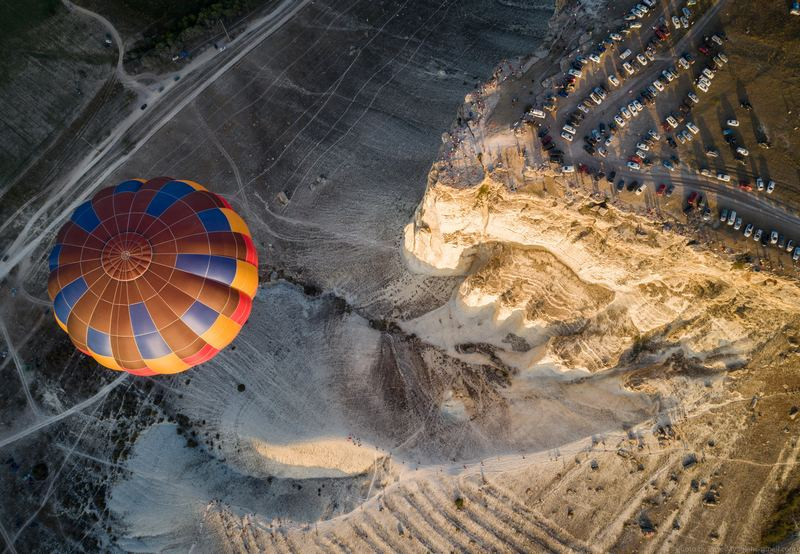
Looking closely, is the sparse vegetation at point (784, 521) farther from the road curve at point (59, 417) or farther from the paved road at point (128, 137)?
the paved road at point (128, 137)

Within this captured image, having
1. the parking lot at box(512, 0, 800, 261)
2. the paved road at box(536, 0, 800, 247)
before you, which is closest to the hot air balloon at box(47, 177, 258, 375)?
the parking lot at box(512, 0, 800, 261)

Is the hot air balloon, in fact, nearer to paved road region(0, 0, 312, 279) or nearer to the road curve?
the road curve

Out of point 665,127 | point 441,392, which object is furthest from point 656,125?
point 441,392

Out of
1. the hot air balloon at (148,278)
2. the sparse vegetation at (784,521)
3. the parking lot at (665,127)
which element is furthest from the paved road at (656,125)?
the hot air balloon at (148,278)

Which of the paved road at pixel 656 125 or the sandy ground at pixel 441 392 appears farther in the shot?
the sandy ground at pixel 441 392

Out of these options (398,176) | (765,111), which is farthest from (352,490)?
(765,111)

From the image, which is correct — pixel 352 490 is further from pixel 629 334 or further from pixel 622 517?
pixel 629 334

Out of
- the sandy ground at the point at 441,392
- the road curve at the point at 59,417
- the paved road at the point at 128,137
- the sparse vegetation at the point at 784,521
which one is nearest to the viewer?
the sandy ground at the point at 441,392

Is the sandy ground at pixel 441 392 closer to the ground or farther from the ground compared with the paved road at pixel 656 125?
closer to the ground

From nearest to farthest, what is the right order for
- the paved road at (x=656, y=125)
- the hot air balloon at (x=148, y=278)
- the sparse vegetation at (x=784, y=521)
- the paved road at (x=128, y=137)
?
the hot air balloon at (x=148, y=278) < the paved road at (x=656, y=125) < the sparse vegetation at (x=784, y=521) < the paved road at (x=128, y=137)

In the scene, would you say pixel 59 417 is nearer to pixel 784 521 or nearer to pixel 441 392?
pixel 441 392
